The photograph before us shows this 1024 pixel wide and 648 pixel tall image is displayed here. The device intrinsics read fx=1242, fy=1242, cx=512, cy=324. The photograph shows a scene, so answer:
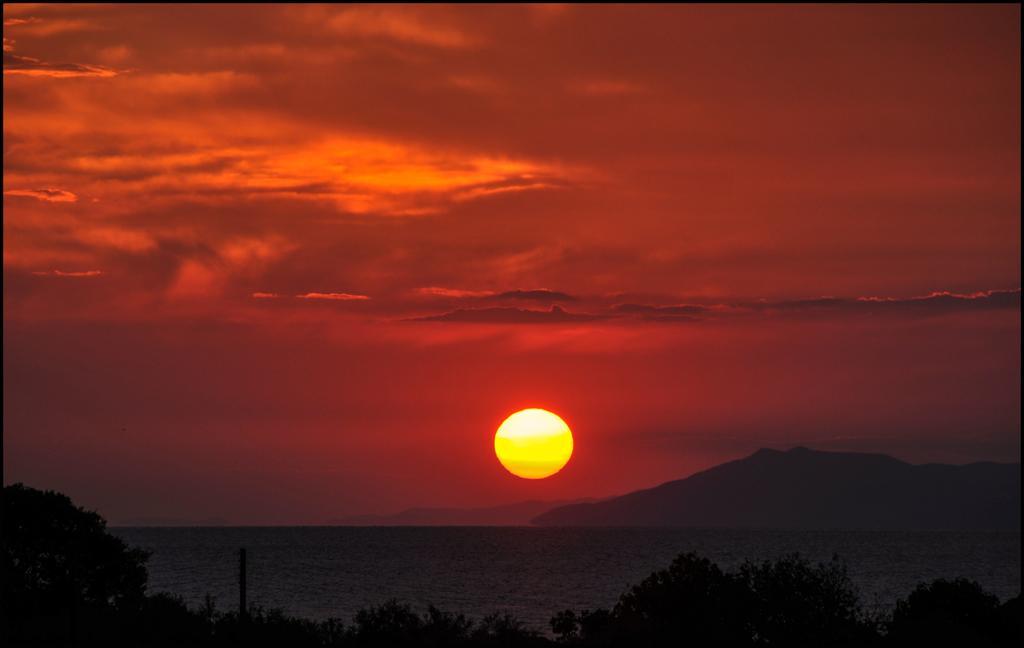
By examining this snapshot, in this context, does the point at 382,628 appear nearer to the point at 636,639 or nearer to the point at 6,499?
the point at 636,639

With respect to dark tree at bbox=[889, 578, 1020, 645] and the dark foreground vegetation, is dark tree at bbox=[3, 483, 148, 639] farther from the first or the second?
dark tree at bbox=[889, 578, 1020, 645]

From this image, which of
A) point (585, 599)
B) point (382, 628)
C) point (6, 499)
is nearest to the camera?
point (382, 628)

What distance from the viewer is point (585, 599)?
103 meters

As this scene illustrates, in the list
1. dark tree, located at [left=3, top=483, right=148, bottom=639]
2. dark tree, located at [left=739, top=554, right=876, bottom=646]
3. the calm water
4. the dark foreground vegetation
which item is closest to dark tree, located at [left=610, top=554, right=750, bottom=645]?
the dark foreground vegetation

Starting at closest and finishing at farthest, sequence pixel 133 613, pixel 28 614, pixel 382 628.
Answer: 1. pixel 382 628
2. pixel 133 613
3. pixel 28 614

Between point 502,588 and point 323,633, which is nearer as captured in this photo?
point 323,633

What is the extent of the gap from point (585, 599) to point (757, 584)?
65964mm

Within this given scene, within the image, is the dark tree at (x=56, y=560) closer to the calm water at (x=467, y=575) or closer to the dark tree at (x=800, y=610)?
the dark tree at (x=800, y=610)

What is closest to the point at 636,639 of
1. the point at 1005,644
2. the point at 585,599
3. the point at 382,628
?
the point at 382,628

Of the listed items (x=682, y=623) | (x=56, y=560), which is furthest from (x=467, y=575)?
(x=682, y=623)

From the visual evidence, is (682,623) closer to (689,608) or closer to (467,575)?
(689,608)

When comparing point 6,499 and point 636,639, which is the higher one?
point 6,499

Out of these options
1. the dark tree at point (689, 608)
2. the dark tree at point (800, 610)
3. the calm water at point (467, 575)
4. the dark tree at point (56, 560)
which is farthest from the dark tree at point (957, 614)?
the calm water at point (467, 575)

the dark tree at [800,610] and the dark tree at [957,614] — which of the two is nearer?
the dark tree at [957,614]
